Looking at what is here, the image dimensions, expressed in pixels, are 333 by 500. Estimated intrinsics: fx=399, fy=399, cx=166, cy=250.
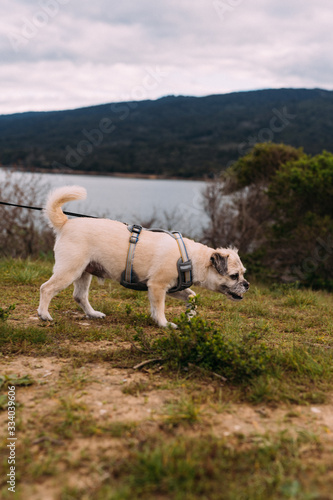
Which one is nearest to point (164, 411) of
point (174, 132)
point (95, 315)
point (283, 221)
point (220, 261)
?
point (220, 261)

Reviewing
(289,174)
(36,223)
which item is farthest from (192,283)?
(289,174)

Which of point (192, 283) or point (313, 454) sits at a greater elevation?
point (192, 283)

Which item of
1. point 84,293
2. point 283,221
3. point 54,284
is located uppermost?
point 283,221

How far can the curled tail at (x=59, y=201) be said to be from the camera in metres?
4.88

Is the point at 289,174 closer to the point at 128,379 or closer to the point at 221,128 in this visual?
the point at 128,379

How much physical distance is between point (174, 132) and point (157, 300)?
159 feet

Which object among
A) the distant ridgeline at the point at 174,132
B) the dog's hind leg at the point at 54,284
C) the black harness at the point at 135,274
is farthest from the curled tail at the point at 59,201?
the distant ridgeline at the point at 174,132

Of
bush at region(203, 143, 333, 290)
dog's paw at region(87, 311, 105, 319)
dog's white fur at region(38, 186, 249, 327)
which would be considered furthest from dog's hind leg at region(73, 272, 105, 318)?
bush at region(203, 143, 333, 290)

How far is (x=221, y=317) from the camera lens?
19.0ft

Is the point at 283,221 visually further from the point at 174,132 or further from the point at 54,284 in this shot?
the point at 174,132

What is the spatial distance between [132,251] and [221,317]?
183 centimetres

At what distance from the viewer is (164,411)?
2.86 m

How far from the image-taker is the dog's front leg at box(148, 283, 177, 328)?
486 cm

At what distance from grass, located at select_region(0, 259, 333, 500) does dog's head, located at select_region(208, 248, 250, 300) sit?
516mm
